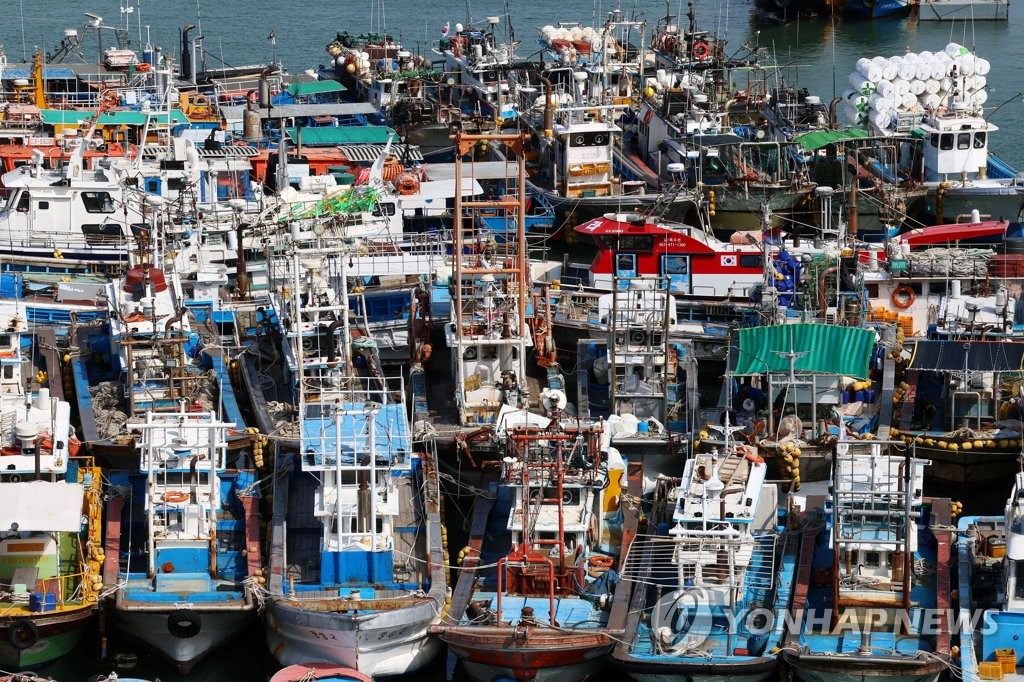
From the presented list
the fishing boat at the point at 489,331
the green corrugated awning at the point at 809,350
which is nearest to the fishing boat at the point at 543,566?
the fishing boat at the point at 489,331

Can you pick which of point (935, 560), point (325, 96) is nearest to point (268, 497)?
point (935, 560)

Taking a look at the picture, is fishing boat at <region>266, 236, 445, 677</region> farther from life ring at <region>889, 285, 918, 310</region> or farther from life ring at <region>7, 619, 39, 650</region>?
life ring at <region>889, 285, 918, 310</region>

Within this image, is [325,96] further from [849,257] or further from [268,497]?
[268,497]

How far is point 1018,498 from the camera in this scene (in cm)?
2964

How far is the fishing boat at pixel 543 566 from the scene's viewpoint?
28406 mm

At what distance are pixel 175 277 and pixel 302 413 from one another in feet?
25.5

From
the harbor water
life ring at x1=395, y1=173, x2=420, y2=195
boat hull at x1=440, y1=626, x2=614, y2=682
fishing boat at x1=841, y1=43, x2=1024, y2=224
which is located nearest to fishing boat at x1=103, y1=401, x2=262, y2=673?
boat hull at x1=440, y1=626, x2=614, y2=682

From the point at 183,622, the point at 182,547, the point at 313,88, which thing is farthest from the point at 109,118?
the point at 183,622

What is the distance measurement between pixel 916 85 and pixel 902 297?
16254mm

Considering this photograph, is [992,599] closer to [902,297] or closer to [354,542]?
[354,542]

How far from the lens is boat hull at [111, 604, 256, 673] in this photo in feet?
96.3

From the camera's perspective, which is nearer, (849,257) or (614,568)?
(614,568)

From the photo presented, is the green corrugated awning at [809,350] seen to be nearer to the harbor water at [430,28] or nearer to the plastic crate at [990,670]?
the plastic crate at [990,670]

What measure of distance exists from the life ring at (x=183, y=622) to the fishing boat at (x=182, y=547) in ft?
0.05
